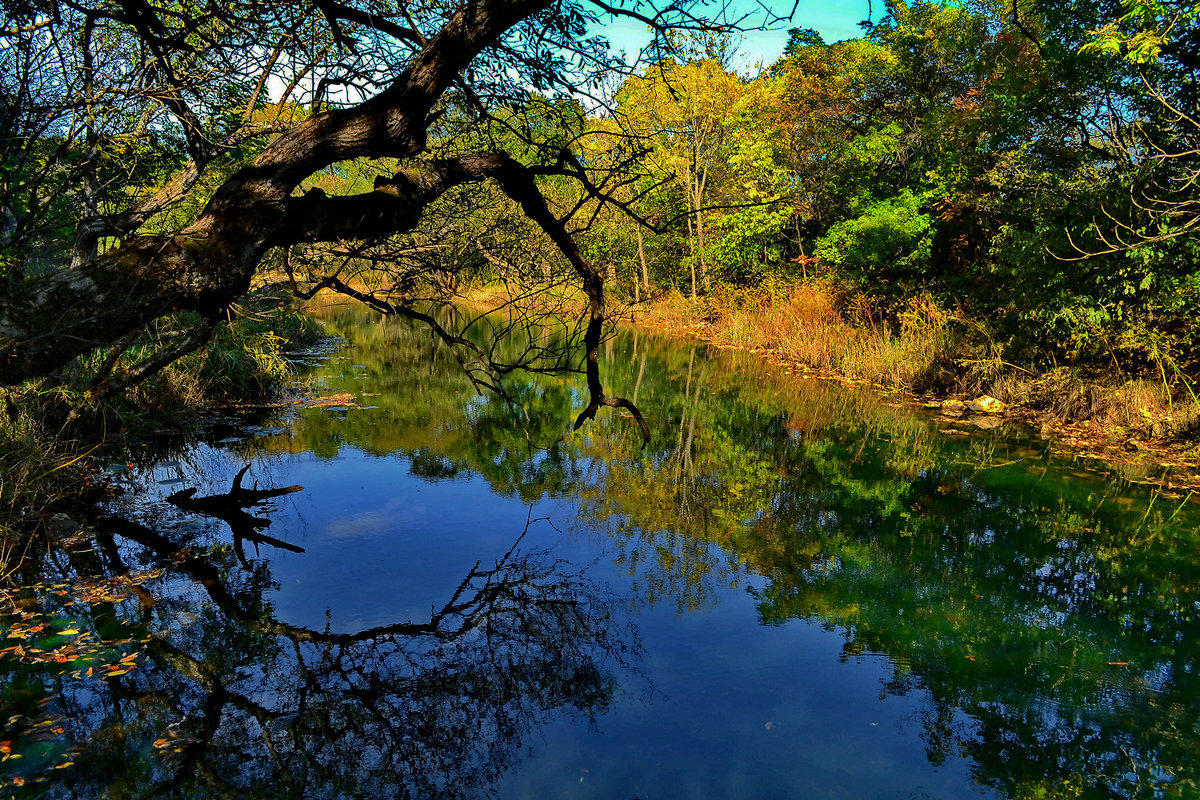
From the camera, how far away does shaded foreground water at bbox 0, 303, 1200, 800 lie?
3795 mm

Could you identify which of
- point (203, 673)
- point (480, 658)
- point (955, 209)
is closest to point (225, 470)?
point (203, 673)

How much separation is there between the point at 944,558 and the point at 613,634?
3289 mm

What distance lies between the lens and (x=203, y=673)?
4.43 metres

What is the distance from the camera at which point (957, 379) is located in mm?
13664

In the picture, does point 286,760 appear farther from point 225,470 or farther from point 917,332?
point 917,332

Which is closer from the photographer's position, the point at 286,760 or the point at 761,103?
the point at 286,760

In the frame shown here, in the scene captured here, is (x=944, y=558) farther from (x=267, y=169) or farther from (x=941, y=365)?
(x=941, y=365)

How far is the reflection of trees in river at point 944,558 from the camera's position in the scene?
4254mm

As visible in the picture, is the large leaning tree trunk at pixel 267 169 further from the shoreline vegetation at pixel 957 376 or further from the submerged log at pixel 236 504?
the submerged log at pixel 236 504

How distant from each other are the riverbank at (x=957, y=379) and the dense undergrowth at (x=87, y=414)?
4829mm

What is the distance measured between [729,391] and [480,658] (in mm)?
10254

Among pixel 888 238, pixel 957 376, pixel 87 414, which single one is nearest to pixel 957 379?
pixel 957 376

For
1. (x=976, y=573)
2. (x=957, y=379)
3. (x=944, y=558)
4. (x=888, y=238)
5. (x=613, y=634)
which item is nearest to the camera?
(x=613, y=634)

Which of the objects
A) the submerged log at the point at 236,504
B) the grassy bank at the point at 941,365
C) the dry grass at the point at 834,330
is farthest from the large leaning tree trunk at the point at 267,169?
the dry grass at the point at 834,330
